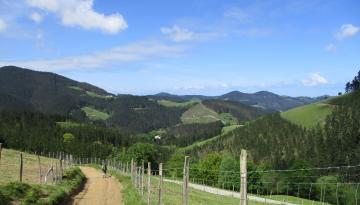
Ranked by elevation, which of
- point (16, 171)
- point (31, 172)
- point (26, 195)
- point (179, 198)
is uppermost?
point (26, 195)

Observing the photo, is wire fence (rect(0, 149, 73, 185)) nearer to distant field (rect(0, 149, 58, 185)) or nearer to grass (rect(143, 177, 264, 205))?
distant field (rect(0, 149, 58, 185))

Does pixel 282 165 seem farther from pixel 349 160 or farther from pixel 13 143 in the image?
pixel 13 143

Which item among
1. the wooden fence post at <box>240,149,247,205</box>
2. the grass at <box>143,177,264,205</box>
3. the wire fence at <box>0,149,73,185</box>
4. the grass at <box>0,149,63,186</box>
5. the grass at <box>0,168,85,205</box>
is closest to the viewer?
the wooden fence post at <box>240,149,247,205</box>

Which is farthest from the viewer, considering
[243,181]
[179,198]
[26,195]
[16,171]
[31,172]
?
[31,172]

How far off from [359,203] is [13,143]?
130 meters

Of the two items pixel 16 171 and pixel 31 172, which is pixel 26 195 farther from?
pixel 31 172

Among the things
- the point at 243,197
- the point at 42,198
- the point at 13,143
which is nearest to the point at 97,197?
the point at 42,198

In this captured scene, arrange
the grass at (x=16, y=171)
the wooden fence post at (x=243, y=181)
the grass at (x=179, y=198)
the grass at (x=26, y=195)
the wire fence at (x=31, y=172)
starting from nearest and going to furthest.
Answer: the wooden fence post at (x=243, y=181), the grass at (x=26, y=195), the wire fence at (x=31, y=172), the grass at (x=179, y=198), the grass at (x=16, y=171)

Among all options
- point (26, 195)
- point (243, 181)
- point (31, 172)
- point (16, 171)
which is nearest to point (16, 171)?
point (16, 171)

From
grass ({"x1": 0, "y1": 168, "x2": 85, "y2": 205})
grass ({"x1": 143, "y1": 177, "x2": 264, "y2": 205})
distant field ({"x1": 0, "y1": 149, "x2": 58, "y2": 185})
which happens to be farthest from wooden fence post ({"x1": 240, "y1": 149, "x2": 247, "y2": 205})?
distant field ({"x1": 0, "y1": 149, "x2": 58, "y2": 185})

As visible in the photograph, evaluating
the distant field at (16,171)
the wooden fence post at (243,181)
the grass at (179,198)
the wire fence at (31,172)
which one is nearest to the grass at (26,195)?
the wire fence at (31,172)

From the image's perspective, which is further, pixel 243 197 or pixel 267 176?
pixel 267 176

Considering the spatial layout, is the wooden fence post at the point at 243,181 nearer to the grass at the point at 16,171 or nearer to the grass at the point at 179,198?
the grass at the point at 179,198

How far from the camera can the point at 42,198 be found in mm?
24812
